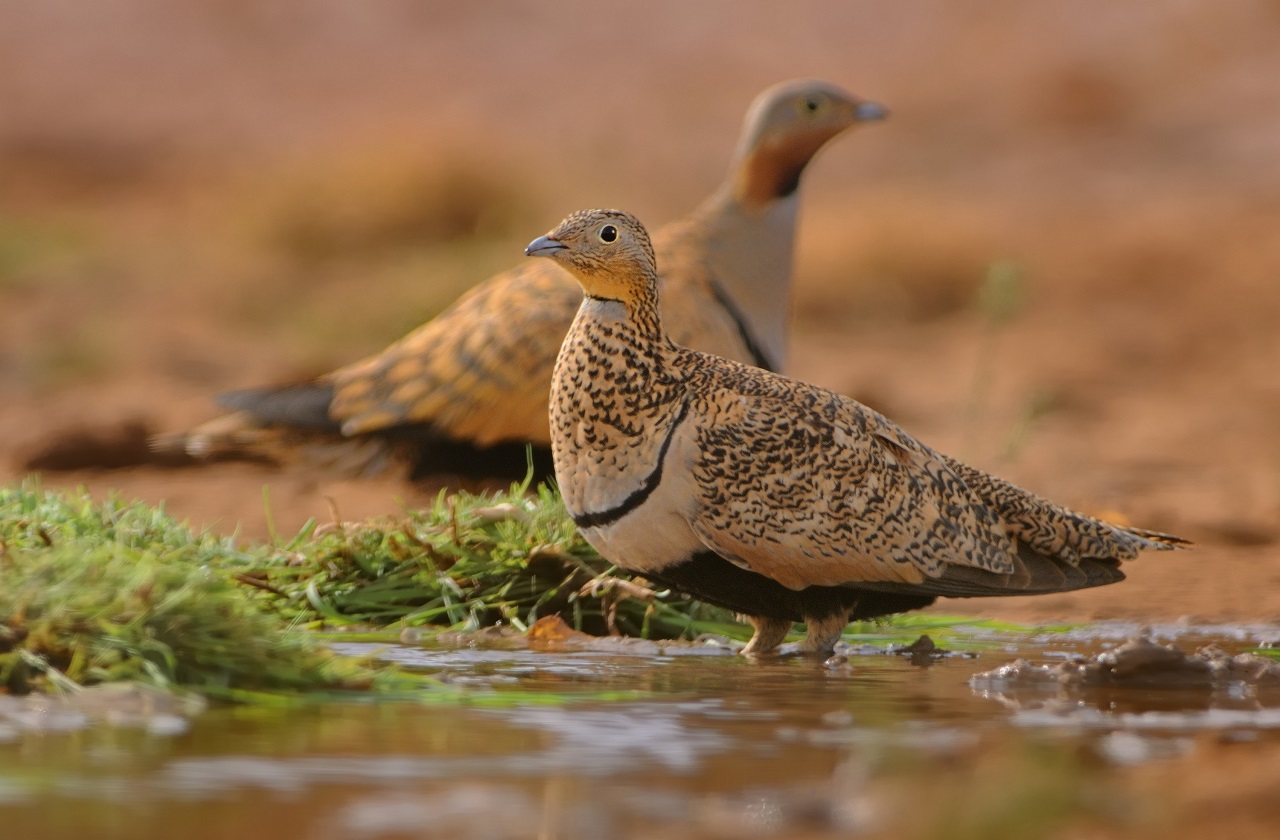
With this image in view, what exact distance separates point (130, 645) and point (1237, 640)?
341 cm

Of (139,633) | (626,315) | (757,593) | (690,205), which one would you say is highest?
(690,205)

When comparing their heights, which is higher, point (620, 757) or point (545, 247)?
point (545, 247)

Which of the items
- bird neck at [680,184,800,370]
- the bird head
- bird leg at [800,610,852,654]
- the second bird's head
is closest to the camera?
the second bird's head

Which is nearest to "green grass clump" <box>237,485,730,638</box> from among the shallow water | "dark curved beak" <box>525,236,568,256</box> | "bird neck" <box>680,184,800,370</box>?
the shallow water

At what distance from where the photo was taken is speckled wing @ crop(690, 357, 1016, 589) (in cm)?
489

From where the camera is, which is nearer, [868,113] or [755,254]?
[755,254]

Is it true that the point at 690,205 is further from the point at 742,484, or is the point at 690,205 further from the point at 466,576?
the point at 742,484

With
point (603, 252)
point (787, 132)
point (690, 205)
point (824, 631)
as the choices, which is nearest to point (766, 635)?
point (824, 631)

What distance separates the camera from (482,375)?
264 inches

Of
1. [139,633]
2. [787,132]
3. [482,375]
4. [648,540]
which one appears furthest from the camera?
[787,132]

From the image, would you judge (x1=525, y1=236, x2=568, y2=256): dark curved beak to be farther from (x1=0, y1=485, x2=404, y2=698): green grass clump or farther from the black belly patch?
(x1=0, y1=485, x2=404, y2=698): green grass clump

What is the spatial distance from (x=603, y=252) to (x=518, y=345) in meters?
1.69

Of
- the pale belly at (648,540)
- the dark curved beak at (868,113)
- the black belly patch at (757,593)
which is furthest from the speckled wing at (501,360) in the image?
the pale belly at (648,540)

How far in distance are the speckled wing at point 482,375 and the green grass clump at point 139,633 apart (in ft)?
7.77
